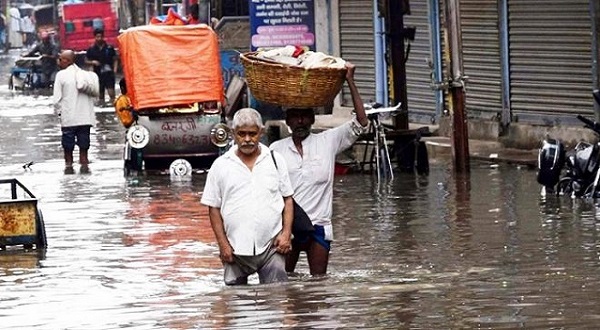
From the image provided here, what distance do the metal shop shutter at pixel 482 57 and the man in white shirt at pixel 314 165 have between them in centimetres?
1401

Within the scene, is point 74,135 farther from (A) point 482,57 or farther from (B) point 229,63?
(B) point 229,63

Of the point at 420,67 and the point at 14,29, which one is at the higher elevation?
the point at 420,67

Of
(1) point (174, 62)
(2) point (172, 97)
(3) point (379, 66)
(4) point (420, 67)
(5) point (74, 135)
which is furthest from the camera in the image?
(3) point (379, 66)

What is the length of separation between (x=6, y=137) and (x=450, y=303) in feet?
74.6

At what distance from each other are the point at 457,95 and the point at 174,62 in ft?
16.6

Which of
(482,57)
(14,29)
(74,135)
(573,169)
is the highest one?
(482,57)

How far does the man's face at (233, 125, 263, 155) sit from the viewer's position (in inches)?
412

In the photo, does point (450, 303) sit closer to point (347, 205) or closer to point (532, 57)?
point (347, 205)

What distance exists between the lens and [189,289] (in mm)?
11969

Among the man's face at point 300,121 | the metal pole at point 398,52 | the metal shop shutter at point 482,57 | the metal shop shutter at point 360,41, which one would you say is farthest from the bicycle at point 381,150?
the man's face at point 300,121

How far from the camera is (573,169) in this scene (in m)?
17.6

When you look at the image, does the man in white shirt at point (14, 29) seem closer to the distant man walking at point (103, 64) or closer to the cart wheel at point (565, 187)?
the distant man walking at point (103, 64)

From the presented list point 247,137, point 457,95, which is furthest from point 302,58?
point 457,95

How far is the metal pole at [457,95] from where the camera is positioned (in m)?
21.0
